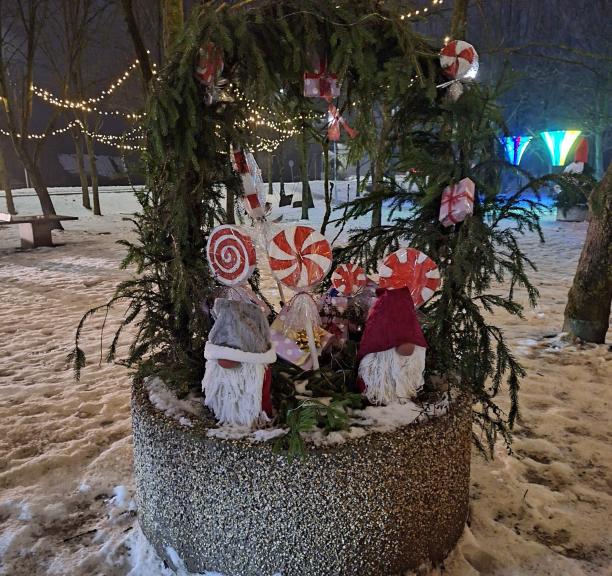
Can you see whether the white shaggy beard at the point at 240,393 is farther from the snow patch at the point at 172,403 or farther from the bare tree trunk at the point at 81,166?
the bare tree trunk at the point at 81,166

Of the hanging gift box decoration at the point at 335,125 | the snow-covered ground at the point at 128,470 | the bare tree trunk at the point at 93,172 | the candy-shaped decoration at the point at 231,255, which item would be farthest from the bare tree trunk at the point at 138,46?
the bare tree trunk at the point at 93,172

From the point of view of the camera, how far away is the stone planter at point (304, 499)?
175 centimetres

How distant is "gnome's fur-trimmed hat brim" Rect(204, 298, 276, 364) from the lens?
1.82m

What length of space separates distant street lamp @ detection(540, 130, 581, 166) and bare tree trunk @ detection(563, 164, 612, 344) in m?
16.0

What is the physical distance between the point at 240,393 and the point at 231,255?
0.52 m

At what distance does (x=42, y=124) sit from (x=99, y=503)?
2215 centimetres

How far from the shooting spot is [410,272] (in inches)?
79.0

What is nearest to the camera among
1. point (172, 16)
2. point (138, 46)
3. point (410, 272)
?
point (410, 272)

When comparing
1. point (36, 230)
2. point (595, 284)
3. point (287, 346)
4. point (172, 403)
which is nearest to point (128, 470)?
point (172, 403)

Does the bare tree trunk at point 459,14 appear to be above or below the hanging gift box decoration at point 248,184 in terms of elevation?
above

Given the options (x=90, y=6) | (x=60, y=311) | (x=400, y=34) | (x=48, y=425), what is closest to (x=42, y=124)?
(x=90, y=6)

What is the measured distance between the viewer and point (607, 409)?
3.38m

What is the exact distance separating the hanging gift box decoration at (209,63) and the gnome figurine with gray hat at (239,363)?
847 mm

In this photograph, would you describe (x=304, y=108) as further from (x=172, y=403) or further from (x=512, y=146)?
(x=512, y=146)
